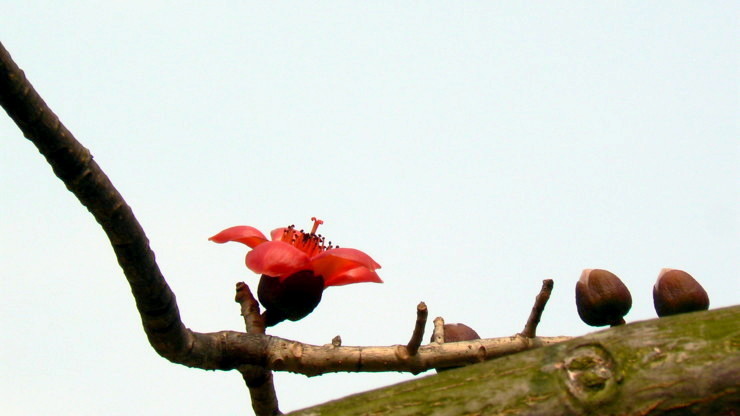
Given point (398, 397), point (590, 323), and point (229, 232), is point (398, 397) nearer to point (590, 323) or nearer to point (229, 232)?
point (229, 232)

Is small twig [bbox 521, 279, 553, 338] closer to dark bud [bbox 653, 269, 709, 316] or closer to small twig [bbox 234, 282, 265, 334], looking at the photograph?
small twig [bbox 234, 282, 265, 334]

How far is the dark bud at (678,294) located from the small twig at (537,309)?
683 mm

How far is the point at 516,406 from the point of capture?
0.79 m

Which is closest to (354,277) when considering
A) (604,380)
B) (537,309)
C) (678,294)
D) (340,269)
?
(340,269)

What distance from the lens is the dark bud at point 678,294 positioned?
6.82ft

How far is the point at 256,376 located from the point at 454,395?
2.64ft

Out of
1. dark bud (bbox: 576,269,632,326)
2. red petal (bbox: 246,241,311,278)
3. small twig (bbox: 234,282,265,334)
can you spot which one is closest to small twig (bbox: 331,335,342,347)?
small twig (bbox: 234,282,265,334)

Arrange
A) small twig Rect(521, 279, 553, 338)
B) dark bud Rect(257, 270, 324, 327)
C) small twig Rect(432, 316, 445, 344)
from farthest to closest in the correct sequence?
dark bud Rect(257, 270, 324, 327) → small twig Rect(432, 316, 445, 344) → small twig Rect(521, 279, 553, 338)

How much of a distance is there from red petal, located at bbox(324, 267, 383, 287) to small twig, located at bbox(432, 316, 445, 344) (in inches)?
12.4

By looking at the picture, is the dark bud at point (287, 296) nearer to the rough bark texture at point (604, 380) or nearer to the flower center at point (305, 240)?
the flower center at point (305, 240)

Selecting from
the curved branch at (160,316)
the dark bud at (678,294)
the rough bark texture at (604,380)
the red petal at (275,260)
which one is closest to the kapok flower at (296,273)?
the red petal at (275,260)

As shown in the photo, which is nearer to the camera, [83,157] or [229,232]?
[83,157]

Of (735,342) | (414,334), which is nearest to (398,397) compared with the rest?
(735,342)

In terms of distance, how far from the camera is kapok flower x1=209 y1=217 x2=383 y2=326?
188 centimetres
